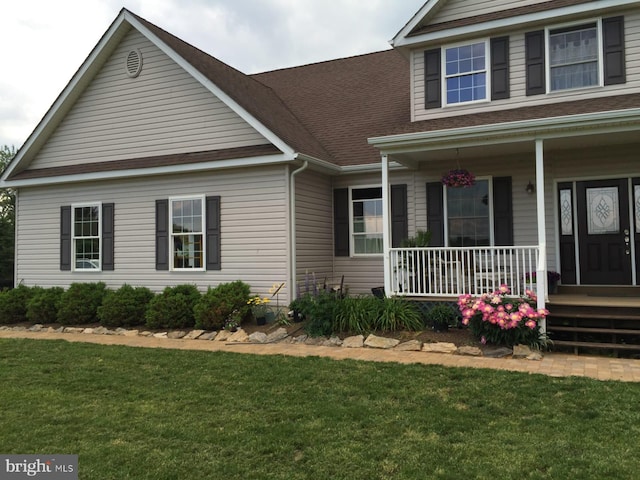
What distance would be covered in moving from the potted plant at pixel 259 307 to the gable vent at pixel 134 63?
19.6 ft

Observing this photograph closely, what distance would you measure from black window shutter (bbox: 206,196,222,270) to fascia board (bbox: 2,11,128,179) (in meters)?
4.49

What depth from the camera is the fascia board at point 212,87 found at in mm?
9901

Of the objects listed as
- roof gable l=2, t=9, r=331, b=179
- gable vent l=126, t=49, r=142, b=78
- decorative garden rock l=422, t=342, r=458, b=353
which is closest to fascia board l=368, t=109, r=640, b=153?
roof gable l=2, t=9, r=331, b=179

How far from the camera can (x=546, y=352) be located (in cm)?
740

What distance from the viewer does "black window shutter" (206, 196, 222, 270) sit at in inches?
423

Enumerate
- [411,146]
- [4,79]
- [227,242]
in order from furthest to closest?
[4,79], [227,242], [411,146]

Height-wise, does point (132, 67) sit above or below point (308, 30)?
below

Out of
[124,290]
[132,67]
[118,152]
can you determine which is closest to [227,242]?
[124,290]

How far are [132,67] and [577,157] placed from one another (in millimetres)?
9724

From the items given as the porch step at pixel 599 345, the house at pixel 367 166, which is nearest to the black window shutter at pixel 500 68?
the house at pixel 367 166

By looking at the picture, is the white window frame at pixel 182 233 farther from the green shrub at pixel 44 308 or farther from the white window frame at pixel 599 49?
the white window frame at pixel 599 49

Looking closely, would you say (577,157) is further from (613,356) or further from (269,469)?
(269,469)

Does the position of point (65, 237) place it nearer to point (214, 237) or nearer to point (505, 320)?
point (214, 237)

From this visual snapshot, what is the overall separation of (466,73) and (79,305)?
31.1 ft
